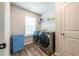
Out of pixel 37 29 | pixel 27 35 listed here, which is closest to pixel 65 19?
pixel 37 29

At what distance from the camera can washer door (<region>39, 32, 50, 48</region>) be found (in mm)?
1139

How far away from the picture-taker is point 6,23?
3.09 ft

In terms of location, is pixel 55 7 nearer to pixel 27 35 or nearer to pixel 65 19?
pixel 65 19

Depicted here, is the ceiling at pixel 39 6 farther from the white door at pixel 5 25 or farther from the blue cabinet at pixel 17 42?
the blue cabinet at pixel 17 42

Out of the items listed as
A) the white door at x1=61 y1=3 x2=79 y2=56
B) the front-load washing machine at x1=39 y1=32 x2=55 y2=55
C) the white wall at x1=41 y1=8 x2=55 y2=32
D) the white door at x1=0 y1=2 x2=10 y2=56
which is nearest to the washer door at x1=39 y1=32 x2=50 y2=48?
the front-load washing machine at x1=39 y1=32 x2=55 y2=55

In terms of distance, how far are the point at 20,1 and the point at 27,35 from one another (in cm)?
39

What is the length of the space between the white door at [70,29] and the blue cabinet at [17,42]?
1.66 feet

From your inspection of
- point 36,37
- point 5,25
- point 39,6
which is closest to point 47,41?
point 36,37

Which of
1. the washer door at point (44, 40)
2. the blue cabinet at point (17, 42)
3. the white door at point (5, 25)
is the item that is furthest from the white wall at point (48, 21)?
the white door at point (5, 25)

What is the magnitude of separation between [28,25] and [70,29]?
1.70 ft

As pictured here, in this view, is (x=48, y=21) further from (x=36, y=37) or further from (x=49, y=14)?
(x=36, y=37)

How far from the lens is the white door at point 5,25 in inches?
33.9

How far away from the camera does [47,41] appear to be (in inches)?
48.6

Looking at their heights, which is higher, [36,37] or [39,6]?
[39,6]
